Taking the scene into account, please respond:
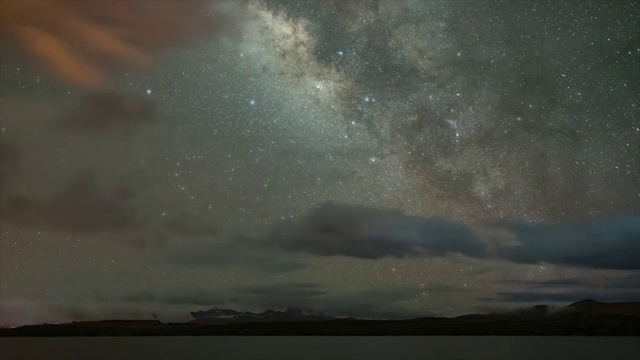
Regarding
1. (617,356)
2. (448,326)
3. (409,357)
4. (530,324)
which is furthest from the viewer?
(448,326)

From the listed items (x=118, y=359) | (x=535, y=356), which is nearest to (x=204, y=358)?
(x=118, y=359)

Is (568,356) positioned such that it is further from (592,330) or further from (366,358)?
(366,358)

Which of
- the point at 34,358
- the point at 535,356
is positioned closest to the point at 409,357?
the point at 535,356

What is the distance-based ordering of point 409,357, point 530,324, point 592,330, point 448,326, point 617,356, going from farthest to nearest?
point 448,326 → point 530,324 → point 409,357 → point 592,330 → point 617,356

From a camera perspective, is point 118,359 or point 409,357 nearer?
point 118,359

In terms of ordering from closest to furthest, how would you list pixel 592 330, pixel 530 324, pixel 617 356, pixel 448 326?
pixel 617 356 → pixel 592 330 → pixel 530 324 → pixel 448 326

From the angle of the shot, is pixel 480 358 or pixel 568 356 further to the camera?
pixel 480 358

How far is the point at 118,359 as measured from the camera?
56969 millimetres

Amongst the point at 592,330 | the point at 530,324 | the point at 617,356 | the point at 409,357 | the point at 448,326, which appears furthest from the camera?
the point at 448,326

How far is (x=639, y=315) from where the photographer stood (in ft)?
189

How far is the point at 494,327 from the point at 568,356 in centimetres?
3075

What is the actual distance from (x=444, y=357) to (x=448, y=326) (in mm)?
44306

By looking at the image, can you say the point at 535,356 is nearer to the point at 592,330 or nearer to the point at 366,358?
the point at 592,330

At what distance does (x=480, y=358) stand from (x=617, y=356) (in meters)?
12.2
